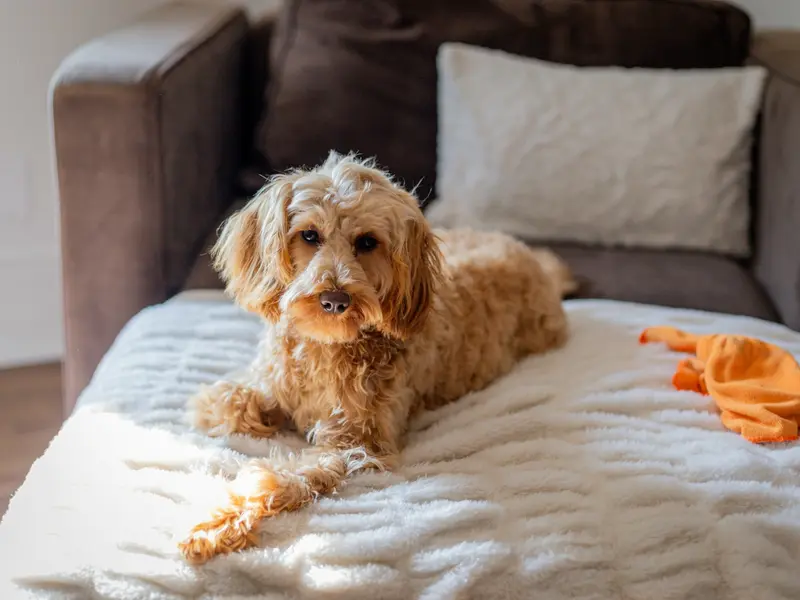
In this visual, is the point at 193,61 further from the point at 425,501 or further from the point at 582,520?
the point at 582,520

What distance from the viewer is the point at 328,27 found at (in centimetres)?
232

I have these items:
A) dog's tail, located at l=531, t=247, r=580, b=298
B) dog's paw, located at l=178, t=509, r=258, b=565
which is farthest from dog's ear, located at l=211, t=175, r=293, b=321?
dog's tail, located at l=531, t=247, r=580, b=298

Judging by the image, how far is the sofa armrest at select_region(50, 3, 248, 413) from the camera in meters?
1.72

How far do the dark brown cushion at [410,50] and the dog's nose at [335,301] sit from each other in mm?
1042

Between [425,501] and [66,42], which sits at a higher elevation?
[66,42]

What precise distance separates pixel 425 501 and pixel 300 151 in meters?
1.23

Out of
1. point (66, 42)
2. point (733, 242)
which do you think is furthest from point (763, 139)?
point (66, 42)

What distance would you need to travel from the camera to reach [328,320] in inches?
51.4

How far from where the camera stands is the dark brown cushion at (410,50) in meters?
2.26

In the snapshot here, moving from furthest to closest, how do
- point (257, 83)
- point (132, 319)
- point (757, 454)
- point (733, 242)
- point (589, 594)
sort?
point (257, 83) → point (733, 242) → point (132, 319) → point (757, 454) → point (589, 594)

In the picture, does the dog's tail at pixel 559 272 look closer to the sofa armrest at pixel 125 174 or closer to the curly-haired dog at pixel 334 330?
the curly-haired dog at pixel 334 330

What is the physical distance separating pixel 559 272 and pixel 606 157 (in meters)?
0.39

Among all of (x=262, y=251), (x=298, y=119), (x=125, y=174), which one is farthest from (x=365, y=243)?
(x=298, y=119)

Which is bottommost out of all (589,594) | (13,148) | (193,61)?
(589,594)
